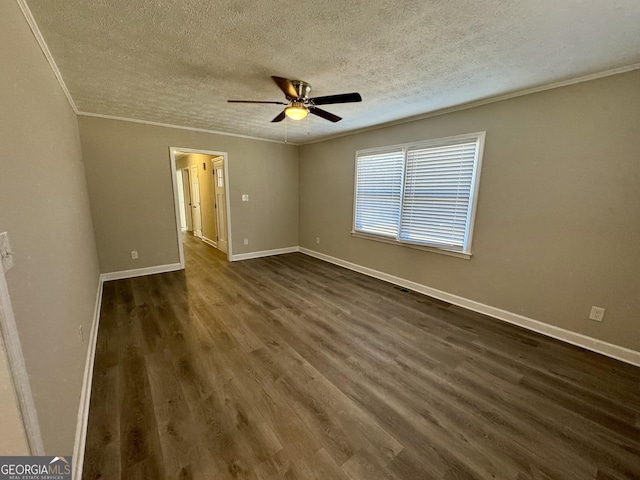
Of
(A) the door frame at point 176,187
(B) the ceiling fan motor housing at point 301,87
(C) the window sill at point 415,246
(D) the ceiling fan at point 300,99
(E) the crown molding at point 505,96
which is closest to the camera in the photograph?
A: (E) the crown molding at point 505,96

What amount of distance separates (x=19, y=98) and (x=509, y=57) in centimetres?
307

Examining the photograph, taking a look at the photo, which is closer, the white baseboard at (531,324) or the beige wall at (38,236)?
the beige wall at (38,236)

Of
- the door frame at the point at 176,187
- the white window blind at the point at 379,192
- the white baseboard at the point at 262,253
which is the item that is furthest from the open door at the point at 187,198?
the white window blind at the point at 379,192

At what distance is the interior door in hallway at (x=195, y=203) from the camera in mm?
6824

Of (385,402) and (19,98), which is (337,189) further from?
(19,98)

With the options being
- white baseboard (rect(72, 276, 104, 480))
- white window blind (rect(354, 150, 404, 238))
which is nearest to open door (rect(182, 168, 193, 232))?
white window blind (rect(354, 150, 404, 238))

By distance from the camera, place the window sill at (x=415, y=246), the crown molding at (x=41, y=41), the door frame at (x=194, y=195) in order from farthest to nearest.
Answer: the door frame at (x=194, y=195), the window sill at (x=415, y=246), the crown molding at (x=41, y=41)

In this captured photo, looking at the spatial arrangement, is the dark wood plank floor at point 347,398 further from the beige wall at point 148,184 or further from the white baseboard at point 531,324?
the beige wall at point 148,184

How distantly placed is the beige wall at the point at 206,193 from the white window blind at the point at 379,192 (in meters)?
3.52

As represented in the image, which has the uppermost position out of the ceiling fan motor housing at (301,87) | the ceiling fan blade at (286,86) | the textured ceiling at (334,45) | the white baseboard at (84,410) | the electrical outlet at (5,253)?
the textured ceiling at (334,45)

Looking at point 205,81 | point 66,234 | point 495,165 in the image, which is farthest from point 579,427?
point 205,81

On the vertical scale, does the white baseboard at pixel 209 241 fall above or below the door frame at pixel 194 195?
below

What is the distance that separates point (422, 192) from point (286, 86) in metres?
2.25

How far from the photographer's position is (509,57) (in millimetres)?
1926
